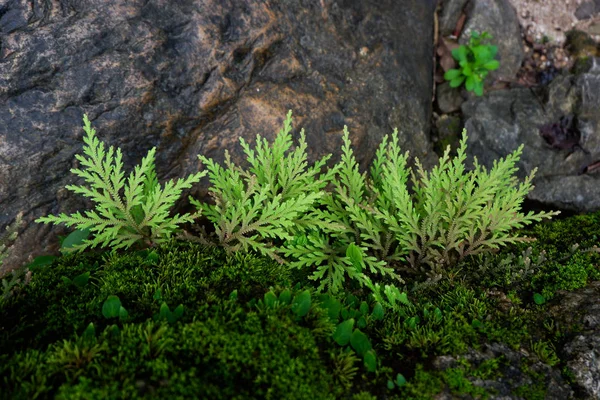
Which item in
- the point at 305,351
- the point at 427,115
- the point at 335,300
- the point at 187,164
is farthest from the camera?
the point at 427,115

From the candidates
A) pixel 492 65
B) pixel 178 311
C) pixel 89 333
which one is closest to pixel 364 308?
pixel 178 311

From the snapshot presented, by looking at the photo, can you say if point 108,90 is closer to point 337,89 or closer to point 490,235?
point 337,89

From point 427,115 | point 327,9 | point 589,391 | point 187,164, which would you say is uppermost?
point 327,9

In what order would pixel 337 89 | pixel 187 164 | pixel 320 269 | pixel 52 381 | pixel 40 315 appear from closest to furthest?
pixel 52 381 → pixel 40 315 → pixel 320 269 → pixel 187 164 → pixel 337 89

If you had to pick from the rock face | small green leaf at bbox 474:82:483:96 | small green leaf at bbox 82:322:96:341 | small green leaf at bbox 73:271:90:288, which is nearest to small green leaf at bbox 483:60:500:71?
small green leaf at bbox 474:82:483:96

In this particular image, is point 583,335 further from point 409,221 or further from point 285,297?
point 285,297

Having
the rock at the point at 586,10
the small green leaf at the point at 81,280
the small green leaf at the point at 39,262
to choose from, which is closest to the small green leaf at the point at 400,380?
the small green leaf at the point at 81,280

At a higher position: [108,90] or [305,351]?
[108,90]

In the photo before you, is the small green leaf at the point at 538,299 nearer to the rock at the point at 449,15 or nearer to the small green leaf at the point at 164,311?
the small green leaf at the point at 164,311

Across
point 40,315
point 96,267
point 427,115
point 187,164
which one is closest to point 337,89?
point 427,115
